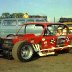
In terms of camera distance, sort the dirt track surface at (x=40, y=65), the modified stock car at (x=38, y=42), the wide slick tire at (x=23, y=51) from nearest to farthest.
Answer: the dirt track surface at (x=40, y=65) → the wide slick tire at (x=23, y=51) → the modified stock car at (x=38, y=42)

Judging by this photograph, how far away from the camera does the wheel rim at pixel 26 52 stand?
10958 millimetres

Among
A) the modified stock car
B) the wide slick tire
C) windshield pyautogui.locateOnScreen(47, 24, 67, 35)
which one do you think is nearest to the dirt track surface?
the wide slick tire

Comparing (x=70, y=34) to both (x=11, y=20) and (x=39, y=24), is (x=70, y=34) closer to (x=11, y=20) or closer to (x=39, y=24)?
(x=39, y=24)

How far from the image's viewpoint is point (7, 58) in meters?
11.6

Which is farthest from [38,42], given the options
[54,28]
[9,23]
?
[9,23]

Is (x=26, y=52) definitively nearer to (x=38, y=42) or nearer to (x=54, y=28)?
(x=38, y=42)

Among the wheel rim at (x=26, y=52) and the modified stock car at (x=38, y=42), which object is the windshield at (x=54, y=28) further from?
the wheel rim at (x=26, y=52)

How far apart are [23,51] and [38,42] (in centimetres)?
90

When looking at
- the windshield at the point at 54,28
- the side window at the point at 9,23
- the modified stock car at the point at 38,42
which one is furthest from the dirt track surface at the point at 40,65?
the side window at the point at 9,23

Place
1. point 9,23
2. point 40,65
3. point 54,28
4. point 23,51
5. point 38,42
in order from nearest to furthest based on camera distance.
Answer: point 40,65, point 23,51, point 38,42, point 54,28, point 9,23

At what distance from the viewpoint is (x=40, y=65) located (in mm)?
9977

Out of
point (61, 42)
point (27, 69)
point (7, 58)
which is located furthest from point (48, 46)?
point (27, 69)

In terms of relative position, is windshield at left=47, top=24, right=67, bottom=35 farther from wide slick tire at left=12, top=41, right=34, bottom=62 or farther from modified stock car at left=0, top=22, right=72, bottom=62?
wide slick tire at left=12, top=41, right=34, bottom=62

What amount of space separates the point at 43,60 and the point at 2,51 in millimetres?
1723
